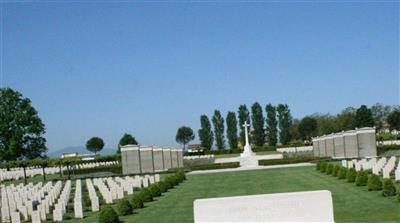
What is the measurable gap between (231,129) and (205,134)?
3.96 meters

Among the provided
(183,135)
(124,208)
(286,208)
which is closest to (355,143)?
(124,208)

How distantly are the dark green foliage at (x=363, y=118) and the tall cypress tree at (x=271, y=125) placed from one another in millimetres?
12077

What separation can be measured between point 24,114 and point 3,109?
8.15 ft

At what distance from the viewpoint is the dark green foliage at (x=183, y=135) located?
10362cm

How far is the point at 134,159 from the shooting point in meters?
39.9

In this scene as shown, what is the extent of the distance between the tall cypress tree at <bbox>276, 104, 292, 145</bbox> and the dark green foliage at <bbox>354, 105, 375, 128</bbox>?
11.0 meters

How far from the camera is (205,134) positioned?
287ft

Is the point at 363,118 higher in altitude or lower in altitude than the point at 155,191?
higher

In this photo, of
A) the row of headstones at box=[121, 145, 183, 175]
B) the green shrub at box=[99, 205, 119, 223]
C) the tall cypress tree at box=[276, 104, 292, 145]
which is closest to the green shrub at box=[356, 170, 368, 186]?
the green shrub at box=[99, 205, 119, 223]

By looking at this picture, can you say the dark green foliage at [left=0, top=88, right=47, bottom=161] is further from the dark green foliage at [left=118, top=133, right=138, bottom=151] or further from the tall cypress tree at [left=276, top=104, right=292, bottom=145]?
the tall cypress tree at [left=276, top=104, right=292, bottom=145]

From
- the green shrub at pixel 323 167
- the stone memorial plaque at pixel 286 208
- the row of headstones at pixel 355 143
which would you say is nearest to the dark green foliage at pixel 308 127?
the row of headstones at pixel 355 143

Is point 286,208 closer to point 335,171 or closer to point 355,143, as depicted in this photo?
point 335,171

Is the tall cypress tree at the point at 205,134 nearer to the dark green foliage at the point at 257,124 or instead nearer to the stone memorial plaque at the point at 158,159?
the dark green foliage at the point at 257,124

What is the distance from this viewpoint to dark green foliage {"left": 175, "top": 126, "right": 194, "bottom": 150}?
104m
